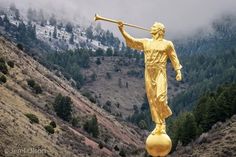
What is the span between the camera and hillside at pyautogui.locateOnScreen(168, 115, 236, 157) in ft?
209

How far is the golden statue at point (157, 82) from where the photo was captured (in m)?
13.7

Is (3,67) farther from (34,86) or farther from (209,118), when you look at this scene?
(209,118)

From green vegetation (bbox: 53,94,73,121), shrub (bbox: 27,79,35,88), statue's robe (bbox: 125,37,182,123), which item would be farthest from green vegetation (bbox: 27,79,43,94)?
statue's robe (bbox: 125,37,182,123)

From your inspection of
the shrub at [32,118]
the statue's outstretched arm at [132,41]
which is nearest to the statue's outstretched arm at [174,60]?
the statue's outstretched arm at [132,41]

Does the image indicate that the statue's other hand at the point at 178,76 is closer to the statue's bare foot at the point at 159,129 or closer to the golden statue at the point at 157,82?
the golden statue at the point at 157,82

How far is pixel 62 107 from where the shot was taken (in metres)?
99.9

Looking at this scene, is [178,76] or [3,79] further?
Result: [3,79]

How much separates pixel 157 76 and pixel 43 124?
218 ft

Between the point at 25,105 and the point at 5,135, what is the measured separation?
79.2 feet

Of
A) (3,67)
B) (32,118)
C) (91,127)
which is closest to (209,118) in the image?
(32,118)

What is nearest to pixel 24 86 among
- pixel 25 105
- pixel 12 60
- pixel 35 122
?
pixel 12 60

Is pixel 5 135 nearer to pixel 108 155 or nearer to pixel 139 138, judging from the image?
pixel 108 155

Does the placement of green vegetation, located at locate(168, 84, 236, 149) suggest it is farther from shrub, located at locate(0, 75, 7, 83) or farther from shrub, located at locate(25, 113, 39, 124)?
shrub, located at locate(0, 75, 7, 83)

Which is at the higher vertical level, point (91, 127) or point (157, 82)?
point (157, 82)
